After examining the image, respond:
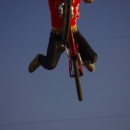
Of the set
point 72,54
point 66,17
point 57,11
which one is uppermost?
point 57,11

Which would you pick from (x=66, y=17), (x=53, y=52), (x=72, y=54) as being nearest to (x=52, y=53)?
(x=53, y=52)

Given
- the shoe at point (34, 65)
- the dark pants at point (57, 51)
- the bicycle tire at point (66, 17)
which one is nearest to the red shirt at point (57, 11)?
the dark pants at point (57, 51)

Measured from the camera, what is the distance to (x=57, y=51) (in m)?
4.46

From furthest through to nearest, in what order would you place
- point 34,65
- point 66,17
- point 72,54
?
point 34,65 → point 72,54 → point 66,17

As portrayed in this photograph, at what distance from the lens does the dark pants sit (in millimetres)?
4422

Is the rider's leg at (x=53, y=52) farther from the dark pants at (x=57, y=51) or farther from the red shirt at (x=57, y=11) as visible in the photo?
the red shirt at (x=57, y=11)

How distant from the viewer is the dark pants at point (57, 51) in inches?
174

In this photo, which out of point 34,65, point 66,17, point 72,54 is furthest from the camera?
point 34,65

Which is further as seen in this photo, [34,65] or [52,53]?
[34,65]

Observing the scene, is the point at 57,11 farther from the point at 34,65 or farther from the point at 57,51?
the point at 34,65

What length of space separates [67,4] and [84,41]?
1040 mm

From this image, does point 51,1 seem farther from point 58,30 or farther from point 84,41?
point 84,41

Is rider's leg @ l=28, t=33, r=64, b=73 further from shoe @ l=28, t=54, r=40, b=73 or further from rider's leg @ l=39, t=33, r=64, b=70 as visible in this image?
shoe @ l=28, t=54, r=40, b=73

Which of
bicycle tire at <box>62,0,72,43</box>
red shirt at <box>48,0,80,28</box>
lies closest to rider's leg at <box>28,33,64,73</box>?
red shirt at <box>48,0,80,28</box>
